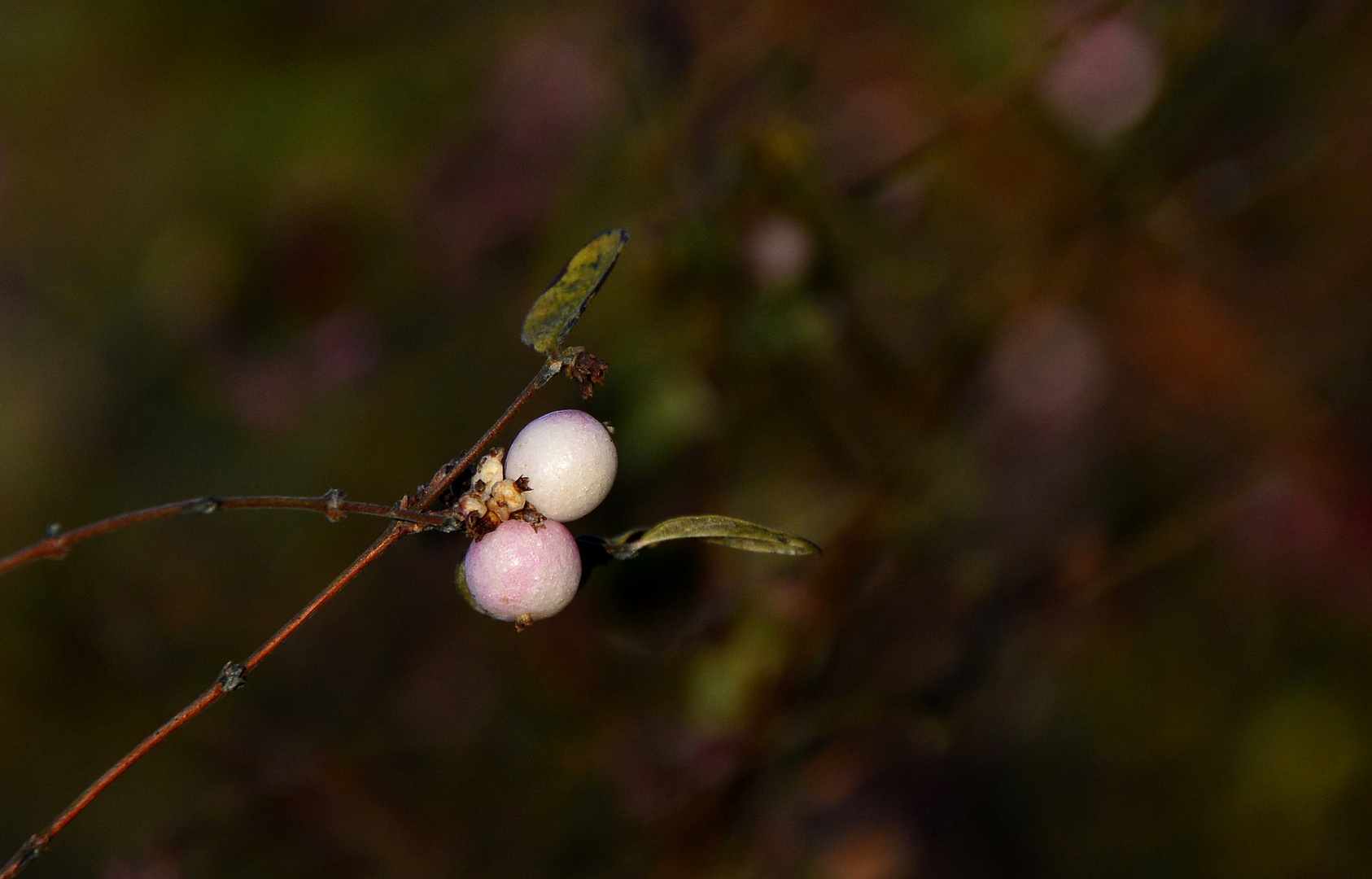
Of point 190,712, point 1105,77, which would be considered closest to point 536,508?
point 190,712

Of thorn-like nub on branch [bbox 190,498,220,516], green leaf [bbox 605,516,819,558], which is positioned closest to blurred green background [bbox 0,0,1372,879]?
green leaf [bbox 605,516,819,558]

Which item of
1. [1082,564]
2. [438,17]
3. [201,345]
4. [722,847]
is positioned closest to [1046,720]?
[1082,564]

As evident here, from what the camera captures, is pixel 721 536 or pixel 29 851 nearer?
pixel 29 851

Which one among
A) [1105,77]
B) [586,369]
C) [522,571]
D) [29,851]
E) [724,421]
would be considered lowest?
[29,851]

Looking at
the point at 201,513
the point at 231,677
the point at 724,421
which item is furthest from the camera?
the point at 724,421

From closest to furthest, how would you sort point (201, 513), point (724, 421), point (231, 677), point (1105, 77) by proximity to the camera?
point (201, 513), point (231, 677), point (724, 421), point (1105, 77)

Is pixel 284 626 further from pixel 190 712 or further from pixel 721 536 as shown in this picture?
pixel 721 536

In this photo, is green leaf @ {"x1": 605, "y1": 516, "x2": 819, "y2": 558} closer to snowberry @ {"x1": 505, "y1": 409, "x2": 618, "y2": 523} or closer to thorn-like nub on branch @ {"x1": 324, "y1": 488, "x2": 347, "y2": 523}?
snowberry @ {"x1": 505, "y1": 409, "x2": 618, "y2": 523}
